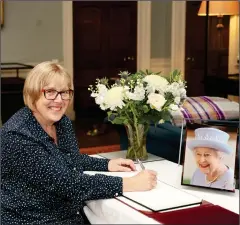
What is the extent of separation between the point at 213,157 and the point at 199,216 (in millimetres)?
281

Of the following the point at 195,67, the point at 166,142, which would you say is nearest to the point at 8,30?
the point at 195,67

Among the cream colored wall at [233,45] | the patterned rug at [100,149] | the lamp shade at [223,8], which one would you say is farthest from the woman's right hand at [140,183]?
the cream colored wall at [233,45]

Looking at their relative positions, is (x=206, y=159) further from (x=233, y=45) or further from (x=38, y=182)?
(x=233, y=45)

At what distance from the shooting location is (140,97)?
206cm

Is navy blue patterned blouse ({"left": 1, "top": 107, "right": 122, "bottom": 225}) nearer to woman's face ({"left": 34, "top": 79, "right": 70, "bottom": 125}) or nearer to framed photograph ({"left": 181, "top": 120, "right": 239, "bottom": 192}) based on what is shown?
woman's face ({"left": 34, "top": 79, "right": 70, "bottom": 125})

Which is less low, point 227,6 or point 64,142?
point 227,6

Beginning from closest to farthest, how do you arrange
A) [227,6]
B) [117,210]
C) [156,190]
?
[117,210]
[156,190]
[227,6]

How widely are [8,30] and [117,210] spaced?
17.5 ft

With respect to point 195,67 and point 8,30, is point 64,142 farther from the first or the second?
point 195,67

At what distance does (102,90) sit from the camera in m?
2.11

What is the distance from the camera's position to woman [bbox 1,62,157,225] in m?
1.61

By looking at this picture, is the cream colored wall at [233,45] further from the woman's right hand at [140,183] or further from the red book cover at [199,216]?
the red book cover at [199,216]

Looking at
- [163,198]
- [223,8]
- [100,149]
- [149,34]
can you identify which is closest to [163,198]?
[163,198]

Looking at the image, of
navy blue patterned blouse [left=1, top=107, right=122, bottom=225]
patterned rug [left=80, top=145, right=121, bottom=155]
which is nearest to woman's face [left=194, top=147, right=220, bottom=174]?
navy blue patterned blouse [left=1, top=107, right=122, bottom=225]
